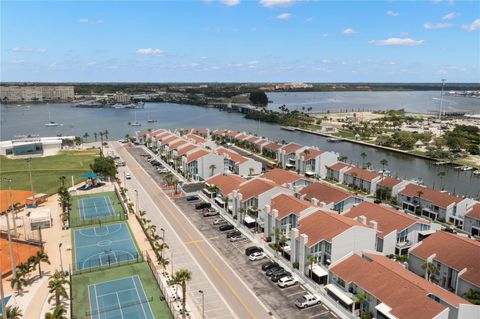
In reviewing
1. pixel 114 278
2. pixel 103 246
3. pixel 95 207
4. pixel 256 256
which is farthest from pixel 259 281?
pixel 95 207

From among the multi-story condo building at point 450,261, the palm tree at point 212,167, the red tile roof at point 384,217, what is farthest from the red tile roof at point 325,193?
the palm tree at point 212,167

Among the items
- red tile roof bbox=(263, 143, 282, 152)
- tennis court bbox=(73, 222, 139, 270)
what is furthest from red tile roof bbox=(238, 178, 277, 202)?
red tile roof bbox=(263, 143, 282, 152)

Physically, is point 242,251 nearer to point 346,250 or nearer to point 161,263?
point 161,263

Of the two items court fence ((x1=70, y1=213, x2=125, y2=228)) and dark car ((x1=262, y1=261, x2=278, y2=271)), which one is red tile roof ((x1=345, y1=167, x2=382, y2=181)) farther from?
court fence ((x1=70, y1=213, x2=125, y2=228))

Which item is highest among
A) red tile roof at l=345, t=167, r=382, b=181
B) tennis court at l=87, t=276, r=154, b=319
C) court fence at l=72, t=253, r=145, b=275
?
red tile roof at l=345, t=167, r=382, b=181

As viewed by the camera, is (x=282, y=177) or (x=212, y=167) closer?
(x=282, y=177)

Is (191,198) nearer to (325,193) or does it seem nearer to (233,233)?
(233,233)
